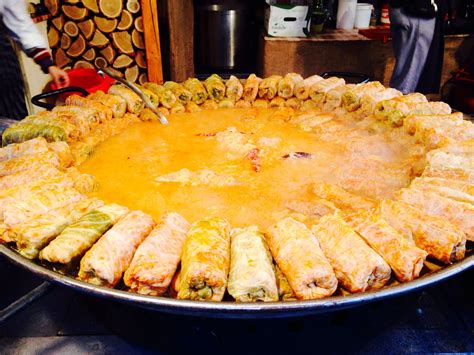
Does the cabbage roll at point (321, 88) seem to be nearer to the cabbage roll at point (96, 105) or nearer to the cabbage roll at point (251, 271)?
the cabbage roll at point (96, 105)

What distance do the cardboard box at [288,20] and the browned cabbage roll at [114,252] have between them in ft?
19.2

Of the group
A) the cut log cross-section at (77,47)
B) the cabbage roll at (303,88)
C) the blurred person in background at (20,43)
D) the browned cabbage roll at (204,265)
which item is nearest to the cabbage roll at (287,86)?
the cabbage roll at (303,88)

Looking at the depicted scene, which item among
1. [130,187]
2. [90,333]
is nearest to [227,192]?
[130,187]

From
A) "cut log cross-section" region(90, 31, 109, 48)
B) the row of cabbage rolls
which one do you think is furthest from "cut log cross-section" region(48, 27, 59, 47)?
the row of cabbage rolls

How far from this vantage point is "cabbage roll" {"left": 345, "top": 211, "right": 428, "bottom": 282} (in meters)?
1.93

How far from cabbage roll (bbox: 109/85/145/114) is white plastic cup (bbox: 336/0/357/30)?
5484mm

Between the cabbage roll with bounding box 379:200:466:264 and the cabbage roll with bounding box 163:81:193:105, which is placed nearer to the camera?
the cabbage roll with bounding box 379:200:466:264

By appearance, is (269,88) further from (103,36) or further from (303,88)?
(103,36)

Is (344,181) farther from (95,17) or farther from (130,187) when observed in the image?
(95,17)

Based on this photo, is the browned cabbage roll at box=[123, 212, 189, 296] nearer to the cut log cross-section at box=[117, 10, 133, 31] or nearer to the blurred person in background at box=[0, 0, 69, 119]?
the blurred person in background at box=[0, 0, 69, 119]

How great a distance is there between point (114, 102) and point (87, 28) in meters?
3.64

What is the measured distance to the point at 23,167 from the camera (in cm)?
278

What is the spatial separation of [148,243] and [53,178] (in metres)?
1.02

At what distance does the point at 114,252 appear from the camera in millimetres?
2004
